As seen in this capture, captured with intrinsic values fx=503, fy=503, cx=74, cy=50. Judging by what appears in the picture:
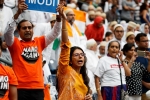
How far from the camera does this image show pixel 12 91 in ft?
18.3

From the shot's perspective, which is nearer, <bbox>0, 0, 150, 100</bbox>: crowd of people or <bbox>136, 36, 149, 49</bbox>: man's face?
<bbox>0, 0, 150, 100</bbox>: crowd of people

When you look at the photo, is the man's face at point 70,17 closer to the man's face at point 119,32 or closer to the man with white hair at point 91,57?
the man with white hair at point 91,57

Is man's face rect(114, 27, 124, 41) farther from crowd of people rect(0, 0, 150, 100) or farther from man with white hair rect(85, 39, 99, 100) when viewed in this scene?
man with white hair rect(85, 39, 99, 100)

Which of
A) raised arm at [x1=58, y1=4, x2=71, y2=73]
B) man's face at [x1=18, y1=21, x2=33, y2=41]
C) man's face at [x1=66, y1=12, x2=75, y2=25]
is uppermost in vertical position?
man's face at [x1=66, y1=12, x2=75, y2=25]

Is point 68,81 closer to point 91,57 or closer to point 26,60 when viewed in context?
point 26,60

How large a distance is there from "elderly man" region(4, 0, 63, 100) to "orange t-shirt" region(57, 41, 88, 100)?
1.06 ft

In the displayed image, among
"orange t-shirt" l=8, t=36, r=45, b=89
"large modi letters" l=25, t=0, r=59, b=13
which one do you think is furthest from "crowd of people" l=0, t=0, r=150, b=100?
"large modi letters" l=25, t=0, r=59, b=13

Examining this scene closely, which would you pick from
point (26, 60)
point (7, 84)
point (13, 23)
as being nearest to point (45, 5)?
point (13, 23)

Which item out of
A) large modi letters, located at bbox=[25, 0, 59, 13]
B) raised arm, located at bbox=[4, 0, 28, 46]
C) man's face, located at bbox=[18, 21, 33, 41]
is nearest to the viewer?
raised arm, located at bbox=[4, 0, 28, 46]

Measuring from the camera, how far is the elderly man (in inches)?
265

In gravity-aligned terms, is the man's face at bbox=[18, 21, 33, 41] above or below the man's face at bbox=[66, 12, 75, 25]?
below

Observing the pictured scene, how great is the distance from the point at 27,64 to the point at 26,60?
7cm

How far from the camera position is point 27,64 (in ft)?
22.3

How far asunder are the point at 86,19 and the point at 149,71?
672cm
